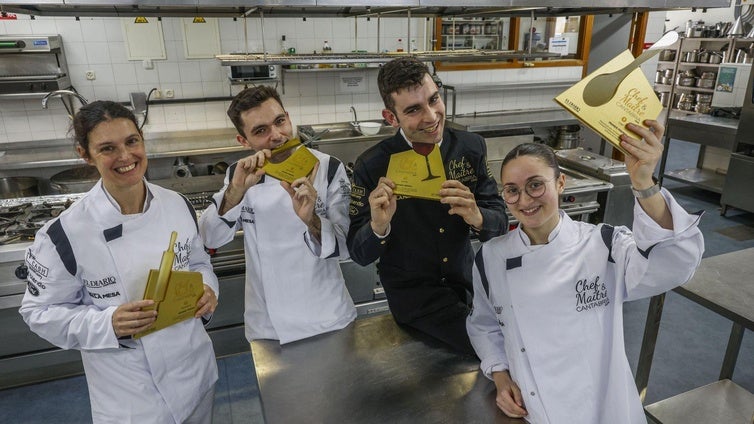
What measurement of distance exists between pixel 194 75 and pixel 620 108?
12.0 ft

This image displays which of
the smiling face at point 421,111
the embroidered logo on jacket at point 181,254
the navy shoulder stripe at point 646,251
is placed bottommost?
the embroidered logo on jacket at point 181,254

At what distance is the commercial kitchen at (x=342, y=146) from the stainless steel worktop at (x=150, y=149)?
20mm

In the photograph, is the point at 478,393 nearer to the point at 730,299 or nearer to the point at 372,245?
the point at 372,245

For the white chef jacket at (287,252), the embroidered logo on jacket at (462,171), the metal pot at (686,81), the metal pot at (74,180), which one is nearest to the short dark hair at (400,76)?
the embroidered logo on jacket at (462,171)

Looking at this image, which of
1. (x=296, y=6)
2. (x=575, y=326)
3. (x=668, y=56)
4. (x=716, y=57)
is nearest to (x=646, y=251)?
(x=575, y=326)

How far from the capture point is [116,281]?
1.45 m

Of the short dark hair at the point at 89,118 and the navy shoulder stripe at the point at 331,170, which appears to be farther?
the navy shoulder stripe at the point at 331,170

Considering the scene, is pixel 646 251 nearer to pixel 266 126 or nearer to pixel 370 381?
pixel 370 381

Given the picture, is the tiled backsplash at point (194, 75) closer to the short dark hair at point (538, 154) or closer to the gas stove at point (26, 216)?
the gas stove at point (26, 216)

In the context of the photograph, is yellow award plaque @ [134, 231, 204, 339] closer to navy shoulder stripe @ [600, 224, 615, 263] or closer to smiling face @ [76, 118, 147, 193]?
smiling face @ [76, 118, 147, 193]

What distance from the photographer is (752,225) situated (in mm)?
4828

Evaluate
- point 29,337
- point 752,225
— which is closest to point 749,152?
point 752,225

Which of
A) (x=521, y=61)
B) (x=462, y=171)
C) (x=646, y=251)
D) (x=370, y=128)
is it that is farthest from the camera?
(x=521, y=61)

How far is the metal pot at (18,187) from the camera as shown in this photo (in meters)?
3.46
